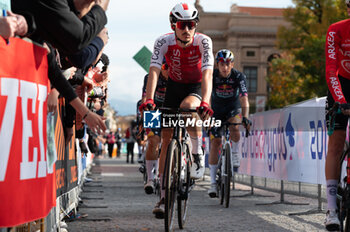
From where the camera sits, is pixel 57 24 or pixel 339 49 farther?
pixel 339 49

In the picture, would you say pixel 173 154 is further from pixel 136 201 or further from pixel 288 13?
pixel 288 13

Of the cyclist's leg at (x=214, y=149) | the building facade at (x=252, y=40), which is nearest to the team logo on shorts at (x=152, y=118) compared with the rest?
the cyclist's leg at (x=214, y=149)

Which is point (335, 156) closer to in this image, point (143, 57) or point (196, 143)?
point (196, 143)

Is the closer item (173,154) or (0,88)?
(0,88)

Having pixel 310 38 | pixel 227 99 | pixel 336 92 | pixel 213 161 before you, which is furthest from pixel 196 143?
pixel 310 38

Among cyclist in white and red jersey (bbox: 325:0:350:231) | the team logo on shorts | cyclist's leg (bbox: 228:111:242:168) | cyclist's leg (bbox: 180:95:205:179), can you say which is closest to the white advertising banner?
cyclist's leg (bbox: 228:111:242:168)

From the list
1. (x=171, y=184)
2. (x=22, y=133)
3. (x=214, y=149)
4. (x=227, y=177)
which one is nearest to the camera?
(x=22, y=133)

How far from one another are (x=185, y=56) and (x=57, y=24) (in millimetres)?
4080

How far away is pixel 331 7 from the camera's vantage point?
42.3m

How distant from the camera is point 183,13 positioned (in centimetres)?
680

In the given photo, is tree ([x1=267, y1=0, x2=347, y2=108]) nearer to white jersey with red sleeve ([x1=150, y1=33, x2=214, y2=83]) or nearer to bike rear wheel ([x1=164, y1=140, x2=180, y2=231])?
white jersey with red sleeve ([x1=150, y1=33, x2=214, y2=83])

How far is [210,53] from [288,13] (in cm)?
4248

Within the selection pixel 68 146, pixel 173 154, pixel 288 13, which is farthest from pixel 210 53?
pixel 288 13

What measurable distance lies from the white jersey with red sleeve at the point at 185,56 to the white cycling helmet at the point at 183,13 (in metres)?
0.32
